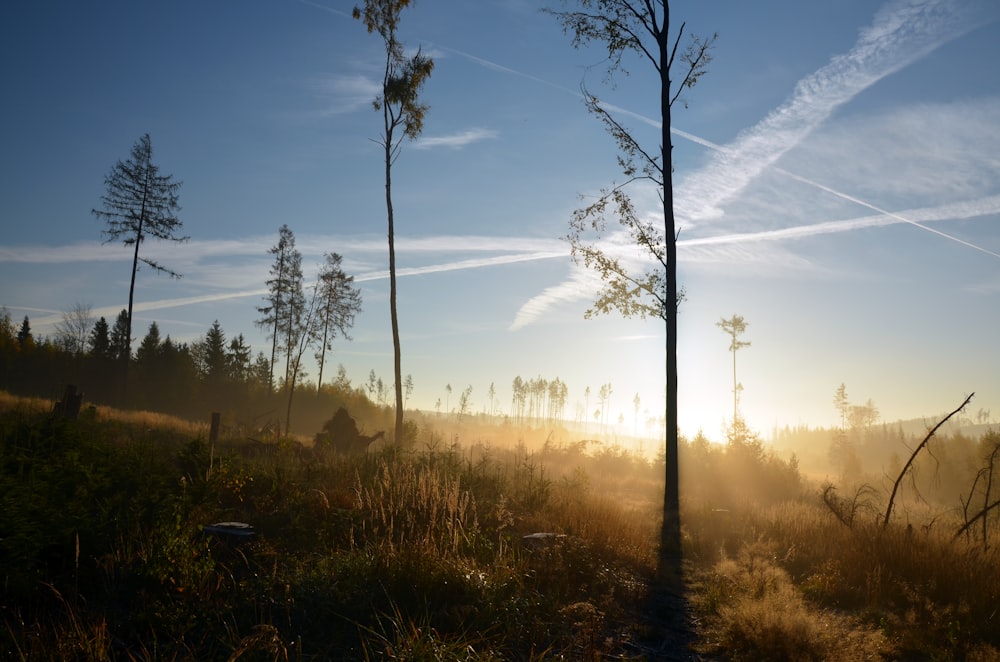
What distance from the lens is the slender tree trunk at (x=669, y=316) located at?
11.9 metres

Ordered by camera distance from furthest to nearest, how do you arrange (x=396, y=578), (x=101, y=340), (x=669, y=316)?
1. (x=101, y=340)
2. (x=669, y=316)
3. (x=396, y=578)

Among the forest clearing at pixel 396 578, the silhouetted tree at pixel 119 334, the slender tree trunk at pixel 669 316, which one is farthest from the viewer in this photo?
the silhouetted tree at pixel 119 334

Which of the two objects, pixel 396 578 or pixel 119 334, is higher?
pixel 119 334

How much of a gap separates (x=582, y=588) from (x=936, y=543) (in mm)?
6444

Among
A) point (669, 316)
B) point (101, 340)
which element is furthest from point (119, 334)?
point (669, 316)

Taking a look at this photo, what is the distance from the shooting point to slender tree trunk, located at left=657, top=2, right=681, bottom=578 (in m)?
11.9

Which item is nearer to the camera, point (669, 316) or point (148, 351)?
point (669, 316)

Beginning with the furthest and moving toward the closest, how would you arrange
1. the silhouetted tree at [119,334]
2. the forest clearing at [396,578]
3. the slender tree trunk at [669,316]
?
the silhouetted tree at [119,334] → the slender tree trunk at [669,316] → the forest clearing at [396,578]

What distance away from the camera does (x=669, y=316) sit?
12844 mm

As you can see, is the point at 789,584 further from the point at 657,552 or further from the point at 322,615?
the point at 322,615

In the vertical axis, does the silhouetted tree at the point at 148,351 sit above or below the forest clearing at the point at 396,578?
above

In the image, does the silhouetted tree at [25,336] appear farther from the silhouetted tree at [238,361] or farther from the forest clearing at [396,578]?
the forest clearing at [396,578]

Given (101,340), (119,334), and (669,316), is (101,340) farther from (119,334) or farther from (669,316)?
(669,316)

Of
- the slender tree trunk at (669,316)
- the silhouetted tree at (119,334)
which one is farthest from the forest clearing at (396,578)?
the silhouetted tree at (119,334)
